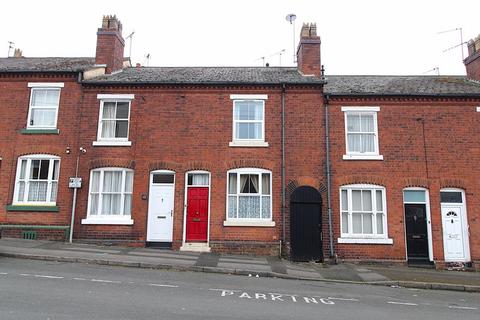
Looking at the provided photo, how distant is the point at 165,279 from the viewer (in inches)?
408

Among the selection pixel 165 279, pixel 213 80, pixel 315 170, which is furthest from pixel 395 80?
pixel 165 279

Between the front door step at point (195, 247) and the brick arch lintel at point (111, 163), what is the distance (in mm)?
3865

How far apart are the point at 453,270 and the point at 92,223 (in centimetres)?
1414

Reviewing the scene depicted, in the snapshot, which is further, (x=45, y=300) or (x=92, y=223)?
(x=92, y=223)

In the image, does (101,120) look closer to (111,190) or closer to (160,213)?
(111,190)

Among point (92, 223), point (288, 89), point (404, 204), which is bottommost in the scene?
point (92, 223)

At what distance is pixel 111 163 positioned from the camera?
16.1 metres

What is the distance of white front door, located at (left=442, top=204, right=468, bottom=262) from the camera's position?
50.3ft

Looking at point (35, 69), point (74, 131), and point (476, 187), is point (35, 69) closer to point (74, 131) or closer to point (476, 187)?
point (74, 131)

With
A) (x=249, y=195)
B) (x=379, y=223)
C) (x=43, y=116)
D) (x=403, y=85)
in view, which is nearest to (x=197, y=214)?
(x=249, y=195)

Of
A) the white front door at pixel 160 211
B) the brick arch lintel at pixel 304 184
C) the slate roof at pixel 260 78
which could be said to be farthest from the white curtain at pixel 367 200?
the white front door at pixel 160 211

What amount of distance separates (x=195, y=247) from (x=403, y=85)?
1158 centimetres

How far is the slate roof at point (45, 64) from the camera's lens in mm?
16656

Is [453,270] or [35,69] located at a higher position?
[35,69]
